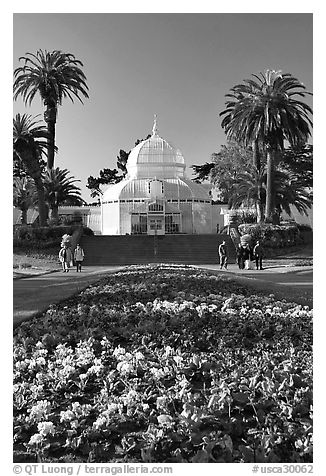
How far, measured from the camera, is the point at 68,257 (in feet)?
51.8

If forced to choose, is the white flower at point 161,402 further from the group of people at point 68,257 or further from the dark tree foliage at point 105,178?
the dark tree foliage at point 105,178

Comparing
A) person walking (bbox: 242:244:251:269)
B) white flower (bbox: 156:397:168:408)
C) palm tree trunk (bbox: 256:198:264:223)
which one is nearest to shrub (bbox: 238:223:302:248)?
palm tree trunk (bbox: 256:198:264:223)

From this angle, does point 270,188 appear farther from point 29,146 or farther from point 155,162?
point 155,162

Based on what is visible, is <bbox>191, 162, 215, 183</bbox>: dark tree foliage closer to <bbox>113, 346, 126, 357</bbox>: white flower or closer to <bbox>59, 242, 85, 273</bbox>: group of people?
<bbox>59, 242, 85, 273</bbox>: group of people

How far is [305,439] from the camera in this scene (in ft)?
10.6

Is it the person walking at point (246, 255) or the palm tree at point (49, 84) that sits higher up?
the palm tree at point (49, 84)

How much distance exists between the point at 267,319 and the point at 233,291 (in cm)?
260

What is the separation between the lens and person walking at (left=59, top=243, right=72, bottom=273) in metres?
14.7

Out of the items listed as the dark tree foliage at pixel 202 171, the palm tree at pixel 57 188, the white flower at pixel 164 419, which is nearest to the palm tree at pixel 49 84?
the palm tree at pixel 57 188

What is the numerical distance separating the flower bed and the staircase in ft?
36.4

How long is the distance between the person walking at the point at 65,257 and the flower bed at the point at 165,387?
338 inches

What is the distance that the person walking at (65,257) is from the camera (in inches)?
578
